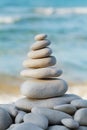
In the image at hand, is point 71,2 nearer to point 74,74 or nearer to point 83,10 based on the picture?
point 83,10

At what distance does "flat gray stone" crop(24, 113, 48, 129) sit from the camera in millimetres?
2422

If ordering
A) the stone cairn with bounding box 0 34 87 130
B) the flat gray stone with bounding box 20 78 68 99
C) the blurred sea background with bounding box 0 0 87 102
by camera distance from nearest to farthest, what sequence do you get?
the stone cairn with bounding box 0 34 87 130 → the flat gray stone with bounding box 20 78 68 99 → the blurred sea background with bounding box 0 0 87 102

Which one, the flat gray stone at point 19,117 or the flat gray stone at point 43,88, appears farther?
the flat gray stone at point 43,88

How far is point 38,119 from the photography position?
8.05 feet

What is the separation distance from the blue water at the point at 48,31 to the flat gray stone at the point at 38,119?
17.1ft

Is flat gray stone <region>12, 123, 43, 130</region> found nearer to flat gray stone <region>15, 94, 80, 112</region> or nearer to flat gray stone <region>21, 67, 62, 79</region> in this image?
flat gray stone <region>15, 94, 80, 112</region>

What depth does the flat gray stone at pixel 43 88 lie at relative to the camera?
8.80 ft

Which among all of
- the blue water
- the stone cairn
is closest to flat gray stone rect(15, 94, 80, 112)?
the stone cairn

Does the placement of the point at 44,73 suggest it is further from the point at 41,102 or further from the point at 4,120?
the point at 4,120

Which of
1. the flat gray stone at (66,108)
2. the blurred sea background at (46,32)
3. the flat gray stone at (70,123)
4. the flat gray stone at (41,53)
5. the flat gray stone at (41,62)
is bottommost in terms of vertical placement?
the flat gray stone at (70,123)

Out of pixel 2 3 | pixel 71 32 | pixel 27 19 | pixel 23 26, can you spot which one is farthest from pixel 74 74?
pixel 2 3

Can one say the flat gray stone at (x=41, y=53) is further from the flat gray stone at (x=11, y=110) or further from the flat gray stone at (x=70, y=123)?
the flat gray stone at (x=70, y=123)

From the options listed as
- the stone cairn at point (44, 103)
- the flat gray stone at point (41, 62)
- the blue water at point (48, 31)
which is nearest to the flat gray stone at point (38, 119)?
the stone cairn at point (44, 103)

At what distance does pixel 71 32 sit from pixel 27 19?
260 centimetres
